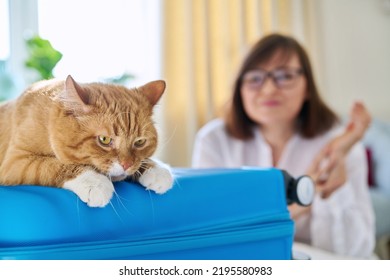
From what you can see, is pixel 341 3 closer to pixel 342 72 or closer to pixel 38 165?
pixel 342 72

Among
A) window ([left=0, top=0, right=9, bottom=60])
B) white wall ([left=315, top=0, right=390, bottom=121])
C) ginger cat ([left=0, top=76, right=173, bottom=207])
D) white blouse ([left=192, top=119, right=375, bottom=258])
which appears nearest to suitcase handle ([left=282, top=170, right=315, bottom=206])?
ginger cat ([left=0, top=76, right=173, bottom=207])

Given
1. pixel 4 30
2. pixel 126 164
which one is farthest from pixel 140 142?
pixel 4 30

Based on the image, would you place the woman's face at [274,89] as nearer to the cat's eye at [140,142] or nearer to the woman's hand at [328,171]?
the woman's hand at [328,171]

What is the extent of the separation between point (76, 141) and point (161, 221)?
0.45 ft

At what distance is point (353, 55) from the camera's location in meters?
2.36

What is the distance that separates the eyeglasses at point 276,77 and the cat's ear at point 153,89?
1.79 ft

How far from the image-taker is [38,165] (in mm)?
496

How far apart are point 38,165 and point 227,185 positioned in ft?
0.72

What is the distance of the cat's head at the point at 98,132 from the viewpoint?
496 millimetres

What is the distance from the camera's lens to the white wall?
7.50 ft

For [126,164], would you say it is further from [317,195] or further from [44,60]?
[317,195]

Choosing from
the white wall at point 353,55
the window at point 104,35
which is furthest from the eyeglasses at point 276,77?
the white wall at point 353,55

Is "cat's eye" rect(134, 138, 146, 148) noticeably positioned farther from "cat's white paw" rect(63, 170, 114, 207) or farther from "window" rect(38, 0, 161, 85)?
"window" rect(38, 0, 161, 85)
